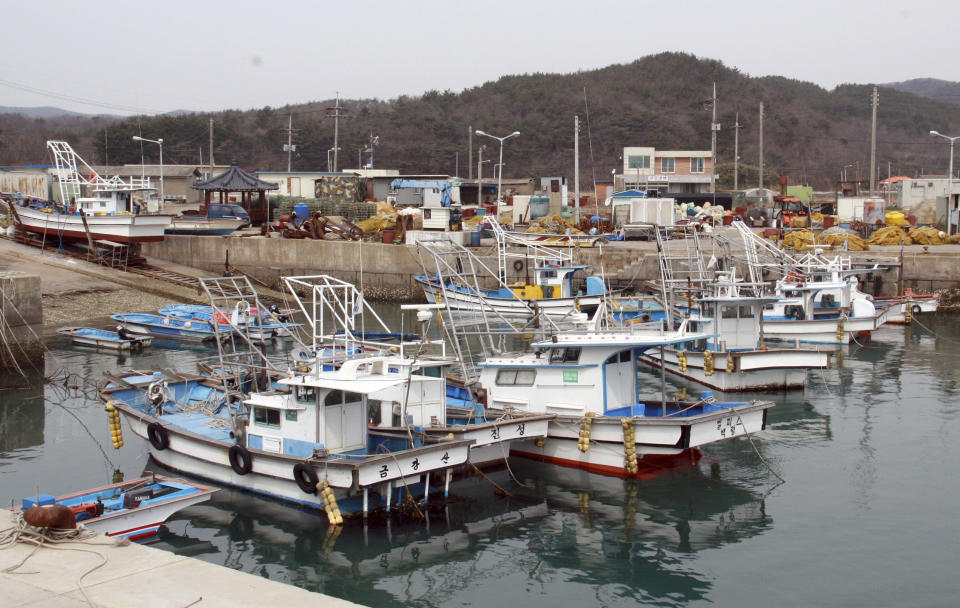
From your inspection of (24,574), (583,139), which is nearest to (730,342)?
(24,574)

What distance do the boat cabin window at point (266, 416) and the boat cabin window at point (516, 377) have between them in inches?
187

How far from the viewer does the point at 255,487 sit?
50.5 ft

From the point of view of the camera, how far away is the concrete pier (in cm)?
921

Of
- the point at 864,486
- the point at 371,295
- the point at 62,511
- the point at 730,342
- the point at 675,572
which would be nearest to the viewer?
the point at 62,511

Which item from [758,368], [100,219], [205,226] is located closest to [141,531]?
[758,368]

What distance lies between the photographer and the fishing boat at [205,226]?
4759cm

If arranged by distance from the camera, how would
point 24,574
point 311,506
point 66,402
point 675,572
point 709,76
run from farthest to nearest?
point 709,76, point 66,402, point 311,506, point 675,572, point 24,574

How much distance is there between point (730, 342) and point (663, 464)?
8.08 m

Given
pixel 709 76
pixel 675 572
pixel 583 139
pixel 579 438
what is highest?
pixel 709 76

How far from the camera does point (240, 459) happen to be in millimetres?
15195

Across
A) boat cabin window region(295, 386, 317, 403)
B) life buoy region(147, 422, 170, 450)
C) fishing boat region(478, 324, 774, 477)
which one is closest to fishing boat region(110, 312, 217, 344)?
life buoy region(147, 422, 170, 450)

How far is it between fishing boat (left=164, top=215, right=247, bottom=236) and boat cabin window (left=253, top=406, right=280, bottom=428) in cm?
3319

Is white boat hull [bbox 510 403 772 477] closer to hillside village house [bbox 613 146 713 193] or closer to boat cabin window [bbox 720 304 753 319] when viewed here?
boat cabin window [bbox 720 304 753 319]

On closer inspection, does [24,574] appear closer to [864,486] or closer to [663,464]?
[663,464]
